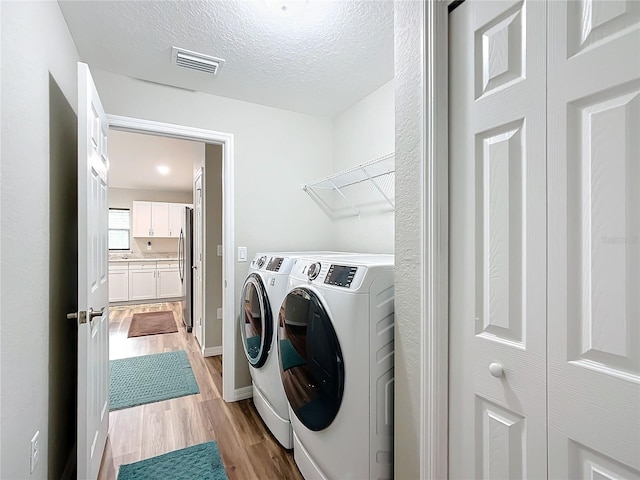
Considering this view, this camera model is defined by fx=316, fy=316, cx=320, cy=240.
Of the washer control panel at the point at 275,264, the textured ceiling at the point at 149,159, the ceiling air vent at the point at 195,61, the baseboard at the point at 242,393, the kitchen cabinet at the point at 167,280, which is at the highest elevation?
the textured ceiling at the point at 149,159

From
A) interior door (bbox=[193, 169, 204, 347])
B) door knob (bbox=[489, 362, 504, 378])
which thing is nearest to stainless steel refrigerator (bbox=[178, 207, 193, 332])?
interior door (bbox=[193, 169, 204, 347])

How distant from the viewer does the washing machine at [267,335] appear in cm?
186

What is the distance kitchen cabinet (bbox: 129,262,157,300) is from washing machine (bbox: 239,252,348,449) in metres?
4.78

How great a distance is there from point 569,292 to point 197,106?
2.44 meters

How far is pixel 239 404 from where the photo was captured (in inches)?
95.3

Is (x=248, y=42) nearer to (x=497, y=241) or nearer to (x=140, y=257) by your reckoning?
(x=497, y=241)

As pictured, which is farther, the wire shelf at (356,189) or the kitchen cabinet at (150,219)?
the kitchen cabinet at (150,219)

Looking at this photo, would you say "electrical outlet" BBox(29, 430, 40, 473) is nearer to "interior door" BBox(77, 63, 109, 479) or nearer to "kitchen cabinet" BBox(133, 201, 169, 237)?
"interior door" BBox(77, 63, 109, 479)

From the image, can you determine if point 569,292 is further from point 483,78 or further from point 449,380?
point 483,78

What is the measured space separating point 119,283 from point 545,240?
6714 millimetres

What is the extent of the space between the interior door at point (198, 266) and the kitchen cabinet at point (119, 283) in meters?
2.53

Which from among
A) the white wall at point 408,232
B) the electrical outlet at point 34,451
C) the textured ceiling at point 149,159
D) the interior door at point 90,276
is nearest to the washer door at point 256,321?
the interior door at point 90,276

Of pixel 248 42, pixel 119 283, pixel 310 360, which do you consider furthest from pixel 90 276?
pixel 119 283

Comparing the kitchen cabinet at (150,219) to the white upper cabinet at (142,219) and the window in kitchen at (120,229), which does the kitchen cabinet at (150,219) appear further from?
the window in kitchen at (120,229)
